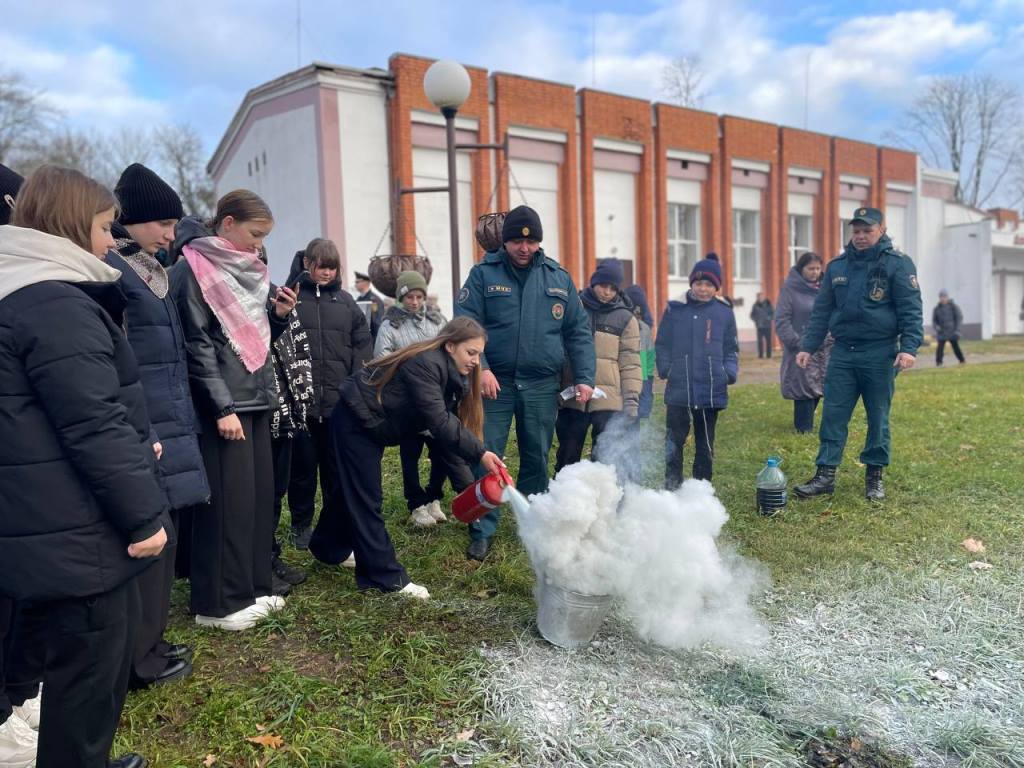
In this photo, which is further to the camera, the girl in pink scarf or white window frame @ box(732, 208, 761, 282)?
white window frame @ box(732, 208, 761, 282)

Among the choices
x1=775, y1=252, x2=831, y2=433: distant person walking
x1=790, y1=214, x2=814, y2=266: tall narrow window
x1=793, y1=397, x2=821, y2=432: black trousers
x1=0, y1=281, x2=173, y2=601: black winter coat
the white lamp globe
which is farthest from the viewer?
x1=790, y1=214, x2=814, y2=266: tall narrow window

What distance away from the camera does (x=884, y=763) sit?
8.88 ft

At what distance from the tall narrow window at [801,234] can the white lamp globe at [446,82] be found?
21608mm

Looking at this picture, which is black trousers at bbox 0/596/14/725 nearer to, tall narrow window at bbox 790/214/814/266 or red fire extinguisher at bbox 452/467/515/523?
red fire extinguisher at bbox 452/467/515/523

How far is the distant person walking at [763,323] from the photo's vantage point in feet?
72.0

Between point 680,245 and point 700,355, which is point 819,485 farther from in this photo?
point 680,245

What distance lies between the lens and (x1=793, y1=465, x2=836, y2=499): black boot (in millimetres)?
5980

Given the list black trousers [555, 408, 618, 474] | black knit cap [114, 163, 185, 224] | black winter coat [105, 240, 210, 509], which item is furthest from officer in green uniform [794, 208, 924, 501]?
black knit cap [114, 163, 185, 224]

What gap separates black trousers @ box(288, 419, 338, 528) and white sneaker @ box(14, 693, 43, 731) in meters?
2.17

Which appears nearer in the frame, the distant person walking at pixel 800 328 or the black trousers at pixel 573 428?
the black trousers at pixel 573 428

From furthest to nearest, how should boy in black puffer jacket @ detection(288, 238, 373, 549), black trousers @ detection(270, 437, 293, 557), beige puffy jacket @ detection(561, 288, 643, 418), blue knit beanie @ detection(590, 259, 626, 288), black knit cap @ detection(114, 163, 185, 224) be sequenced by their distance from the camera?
blue knit beanie @ detection(590, 259, 626, 288)
beige puffy jacket @ detection(561, 288, 643, 418)
boy in black puffer jacket @ detection(288, 238, 373, 549)
black trousers @ detection(270, 437, 293, 557)
black knit cap @ detection(114, 163, 185, 224)

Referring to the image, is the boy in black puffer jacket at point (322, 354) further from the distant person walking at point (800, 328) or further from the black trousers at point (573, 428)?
the distant person walking at point (800, 328)

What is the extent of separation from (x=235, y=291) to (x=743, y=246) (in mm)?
23717

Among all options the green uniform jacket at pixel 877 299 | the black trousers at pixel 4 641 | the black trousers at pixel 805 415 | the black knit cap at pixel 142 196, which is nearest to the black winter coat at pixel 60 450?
the black trousers at pixel 4 641
